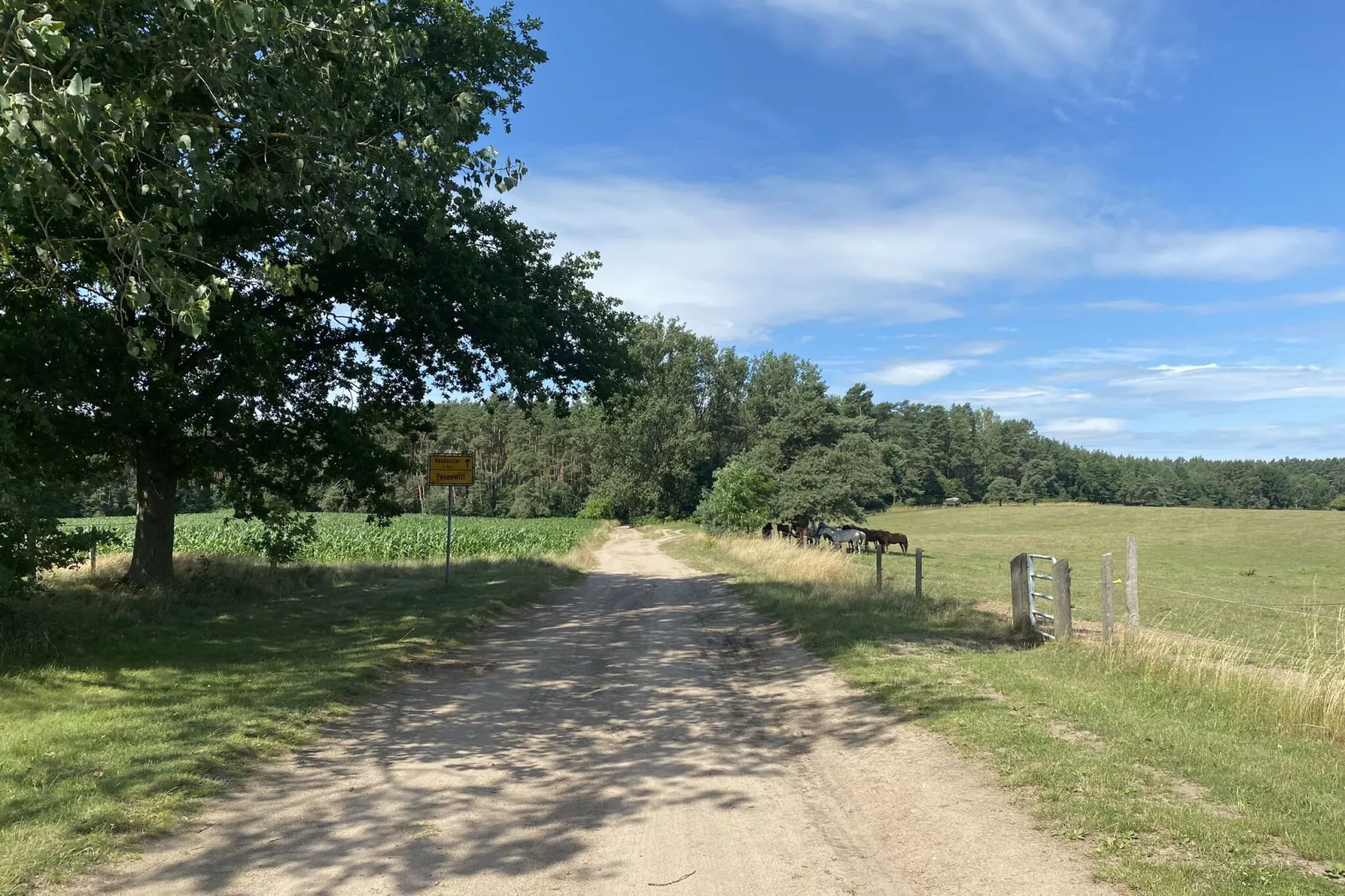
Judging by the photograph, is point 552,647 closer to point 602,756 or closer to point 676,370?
point 602,756

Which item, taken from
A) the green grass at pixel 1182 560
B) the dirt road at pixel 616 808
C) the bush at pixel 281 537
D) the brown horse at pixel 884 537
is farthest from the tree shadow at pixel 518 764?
the brown horse at pixel 884 537

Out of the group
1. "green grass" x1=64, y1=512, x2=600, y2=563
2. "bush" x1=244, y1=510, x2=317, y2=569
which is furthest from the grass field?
"green grass" x1=64, y1=512, x2=600, y2=563

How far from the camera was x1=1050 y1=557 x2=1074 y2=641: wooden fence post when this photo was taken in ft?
35.5

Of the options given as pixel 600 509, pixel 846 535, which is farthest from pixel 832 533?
pixel 600 509

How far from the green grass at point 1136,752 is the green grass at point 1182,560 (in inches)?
106

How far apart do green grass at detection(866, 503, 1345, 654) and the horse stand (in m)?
2.01

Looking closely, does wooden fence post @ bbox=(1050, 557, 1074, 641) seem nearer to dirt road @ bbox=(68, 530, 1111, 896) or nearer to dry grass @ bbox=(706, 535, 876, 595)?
dirt road @ bbox=(68, 530, 1111, 896)

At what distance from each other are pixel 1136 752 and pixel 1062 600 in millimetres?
5110

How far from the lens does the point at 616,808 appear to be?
5.20 meters

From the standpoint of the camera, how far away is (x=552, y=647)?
38.3ft

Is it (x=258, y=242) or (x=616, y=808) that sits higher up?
(x=258, y=242)

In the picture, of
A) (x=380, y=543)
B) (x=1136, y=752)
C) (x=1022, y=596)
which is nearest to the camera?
(x=1136, y=752)

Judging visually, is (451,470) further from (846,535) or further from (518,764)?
(846,535)

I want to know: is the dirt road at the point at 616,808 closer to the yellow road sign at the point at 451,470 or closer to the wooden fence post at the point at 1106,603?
the wooden fence post at the point at 1106,603
